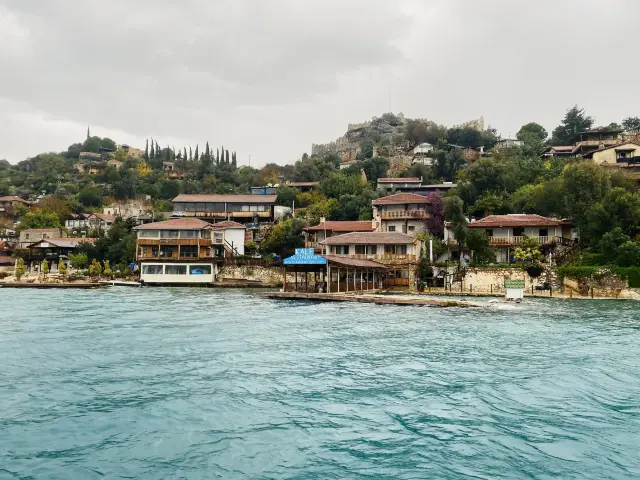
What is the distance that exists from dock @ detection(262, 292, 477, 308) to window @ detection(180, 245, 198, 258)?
1785cm

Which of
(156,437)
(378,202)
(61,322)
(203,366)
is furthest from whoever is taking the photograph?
(378,202)

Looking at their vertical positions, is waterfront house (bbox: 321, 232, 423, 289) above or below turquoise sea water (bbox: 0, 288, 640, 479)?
above

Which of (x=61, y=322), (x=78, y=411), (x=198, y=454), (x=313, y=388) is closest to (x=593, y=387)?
(x=313, y=388)

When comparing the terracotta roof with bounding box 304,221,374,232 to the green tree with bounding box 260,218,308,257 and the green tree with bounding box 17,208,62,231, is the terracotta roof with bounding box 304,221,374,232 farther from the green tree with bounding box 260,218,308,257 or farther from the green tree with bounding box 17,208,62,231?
the green tree with bounding box 17,208,62,231

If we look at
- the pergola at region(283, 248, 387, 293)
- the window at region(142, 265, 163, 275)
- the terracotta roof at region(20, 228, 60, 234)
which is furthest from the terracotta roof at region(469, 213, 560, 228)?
the terracotta roof at region(20, 228, 60, 234)

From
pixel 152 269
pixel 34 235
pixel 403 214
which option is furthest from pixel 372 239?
pixel 34 235

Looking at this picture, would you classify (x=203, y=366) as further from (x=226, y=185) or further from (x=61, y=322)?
(x=226, y=185)

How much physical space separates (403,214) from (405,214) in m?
0.22

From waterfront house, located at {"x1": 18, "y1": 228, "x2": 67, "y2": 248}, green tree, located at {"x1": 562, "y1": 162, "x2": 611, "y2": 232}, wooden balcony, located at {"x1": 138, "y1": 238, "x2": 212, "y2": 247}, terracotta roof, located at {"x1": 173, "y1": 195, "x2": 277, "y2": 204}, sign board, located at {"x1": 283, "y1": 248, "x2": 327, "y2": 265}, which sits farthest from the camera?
terracotta roof, located at {"x1": 173, "y1": 195, "x2": 277, "y2": 204}

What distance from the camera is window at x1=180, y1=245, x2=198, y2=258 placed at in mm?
53344

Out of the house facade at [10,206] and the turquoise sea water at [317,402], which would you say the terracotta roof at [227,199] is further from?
the turquoise sea water at [317,402]

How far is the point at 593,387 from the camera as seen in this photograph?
12.3 meters

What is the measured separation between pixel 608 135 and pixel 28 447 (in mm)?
82700

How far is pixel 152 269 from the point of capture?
52.1 meters
